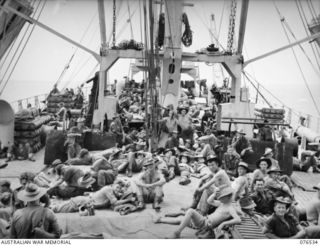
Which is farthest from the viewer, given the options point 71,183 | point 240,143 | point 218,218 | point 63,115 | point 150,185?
point 63,115

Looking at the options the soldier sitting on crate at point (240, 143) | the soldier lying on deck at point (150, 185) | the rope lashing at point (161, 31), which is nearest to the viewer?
the soldier lying on deck at point (150, 185)

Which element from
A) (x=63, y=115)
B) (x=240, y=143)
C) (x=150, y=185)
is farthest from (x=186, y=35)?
(x=150, y=185)

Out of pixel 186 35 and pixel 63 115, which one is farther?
pixel 186 35

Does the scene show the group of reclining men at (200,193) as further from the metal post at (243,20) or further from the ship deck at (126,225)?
the metal post at (243,20)

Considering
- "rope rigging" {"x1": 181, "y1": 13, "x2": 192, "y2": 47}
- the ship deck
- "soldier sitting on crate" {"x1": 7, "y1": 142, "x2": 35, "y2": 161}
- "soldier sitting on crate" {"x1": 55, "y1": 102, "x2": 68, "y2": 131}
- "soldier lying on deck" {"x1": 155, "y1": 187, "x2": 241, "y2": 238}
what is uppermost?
"rope rigging" {"x1": 181, "y1": 13, "x2": 192, "y2": 47}

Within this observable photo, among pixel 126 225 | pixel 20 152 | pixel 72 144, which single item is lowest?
pixel 126 225

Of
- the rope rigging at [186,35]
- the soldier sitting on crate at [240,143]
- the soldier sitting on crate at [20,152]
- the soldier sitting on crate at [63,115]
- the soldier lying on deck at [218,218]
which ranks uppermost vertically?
the rope rigging at [186,35]

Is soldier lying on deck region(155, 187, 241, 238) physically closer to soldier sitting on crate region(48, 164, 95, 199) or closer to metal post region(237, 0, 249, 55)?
soldier sitting on crate region(48, 164, 95, 199)

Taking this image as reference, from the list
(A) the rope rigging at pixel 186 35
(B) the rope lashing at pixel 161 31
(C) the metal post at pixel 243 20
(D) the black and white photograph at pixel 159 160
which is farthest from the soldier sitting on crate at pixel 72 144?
(C) the metal post at pixel 243 20

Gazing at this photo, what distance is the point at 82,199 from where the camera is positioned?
426 cm

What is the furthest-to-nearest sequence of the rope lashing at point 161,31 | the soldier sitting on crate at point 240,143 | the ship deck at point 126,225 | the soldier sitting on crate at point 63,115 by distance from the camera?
the rope lashing at point 161,31
the soldier sitting on crate at point 63,115
the soldier sitting on crate at point 240,143
the ship deck at point 126,225

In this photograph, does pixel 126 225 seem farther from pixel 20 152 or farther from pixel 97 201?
pixel 20 152

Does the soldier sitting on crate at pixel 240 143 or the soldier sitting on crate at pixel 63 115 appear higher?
the soldier sitting on crate at pixel 63 115

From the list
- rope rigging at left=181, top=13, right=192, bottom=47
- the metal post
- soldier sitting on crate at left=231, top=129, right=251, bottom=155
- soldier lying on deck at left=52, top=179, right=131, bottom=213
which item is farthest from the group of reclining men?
rope rigging at left=181, top=13, right=192, bottom=47
